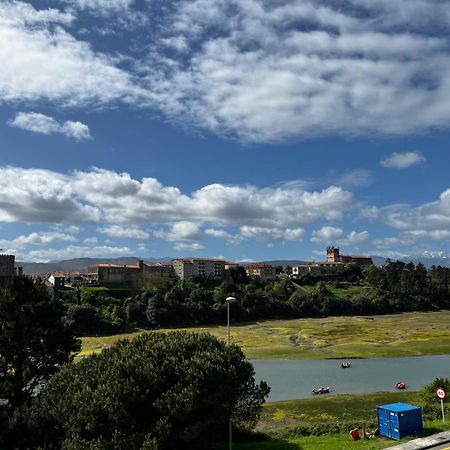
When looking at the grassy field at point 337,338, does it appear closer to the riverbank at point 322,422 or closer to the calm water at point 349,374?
the calm water at point 349,374

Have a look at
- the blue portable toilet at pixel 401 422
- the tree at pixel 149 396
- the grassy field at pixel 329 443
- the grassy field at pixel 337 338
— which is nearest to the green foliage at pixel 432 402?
the grassy field at pixel 329 443

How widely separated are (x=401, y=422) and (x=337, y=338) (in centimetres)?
9273

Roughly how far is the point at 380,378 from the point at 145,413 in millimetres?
55233

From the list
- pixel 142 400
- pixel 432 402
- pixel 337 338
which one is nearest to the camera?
pixel 142 400

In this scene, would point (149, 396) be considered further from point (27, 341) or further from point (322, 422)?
point (322, 422)

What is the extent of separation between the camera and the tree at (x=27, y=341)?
4325 cm

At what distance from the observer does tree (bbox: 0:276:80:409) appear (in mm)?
43250

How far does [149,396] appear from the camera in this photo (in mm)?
32750

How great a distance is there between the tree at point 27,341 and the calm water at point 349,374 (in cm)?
3122

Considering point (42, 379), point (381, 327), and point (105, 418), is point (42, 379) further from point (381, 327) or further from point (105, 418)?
point (381, 327)

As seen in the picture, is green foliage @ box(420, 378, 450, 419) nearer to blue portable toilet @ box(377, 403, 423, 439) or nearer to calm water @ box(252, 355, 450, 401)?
blue portable toilet @ box(377, 403, 423, 439)

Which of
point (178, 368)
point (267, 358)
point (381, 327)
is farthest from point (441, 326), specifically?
point (178, 368)

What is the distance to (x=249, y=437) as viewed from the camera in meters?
43.8

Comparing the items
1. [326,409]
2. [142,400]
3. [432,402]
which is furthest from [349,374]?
[142,400]
